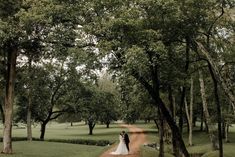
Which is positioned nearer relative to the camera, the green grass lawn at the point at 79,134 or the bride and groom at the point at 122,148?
the bride and groom at the point at 122,148

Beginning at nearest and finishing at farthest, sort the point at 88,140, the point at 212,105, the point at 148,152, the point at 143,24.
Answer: the point at 143,24 → the point at 148,152 → the point at 212,105 → the point at 88,140

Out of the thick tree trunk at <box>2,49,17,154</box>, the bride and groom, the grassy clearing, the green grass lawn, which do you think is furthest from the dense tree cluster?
the green grass lawn

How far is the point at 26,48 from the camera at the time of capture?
31500 mm

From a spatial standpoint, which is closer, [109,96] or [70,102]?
[70,102]

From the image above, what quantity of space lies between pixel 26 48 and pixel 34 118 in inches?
1189

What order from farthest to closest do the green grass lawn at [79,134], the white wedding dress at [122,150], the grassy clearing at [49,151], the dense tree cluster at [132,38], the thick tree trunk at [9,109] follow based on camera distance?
the green grass lawn at [79,134] → the white wedding dress at [122,150] → the grassy clearing at [49,151] → the thick tree trunk at [9,109] → the dense tree cluster at [132,38]

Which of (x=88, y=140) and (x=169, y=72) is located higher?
(x=169, y=72)

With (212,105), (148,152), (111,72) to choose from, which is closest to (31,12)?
(111,72)

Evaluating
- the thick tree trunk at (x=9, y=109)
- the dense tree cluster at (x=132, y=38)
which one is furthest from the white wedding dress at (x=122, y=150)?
the thick tree trunk at (x=9, y=109)

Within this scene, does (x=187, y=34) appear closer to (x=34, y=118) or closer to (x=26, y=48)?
(x=26, y=48)

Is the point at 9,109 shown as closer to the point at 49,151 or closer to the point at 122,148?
the point at 49,151

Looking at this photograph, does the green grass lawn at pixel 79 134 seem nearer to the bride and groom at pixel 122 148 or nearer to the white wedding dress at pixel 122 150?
the bride and groom at pixel 122 148

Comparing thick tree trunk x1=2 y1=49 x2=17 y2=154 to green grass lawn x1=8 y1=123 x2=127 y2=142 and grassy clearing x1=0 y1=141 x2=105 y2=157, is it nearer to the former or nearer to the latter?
grassy clearing x1=0 y1=141 x2=105 y2=157

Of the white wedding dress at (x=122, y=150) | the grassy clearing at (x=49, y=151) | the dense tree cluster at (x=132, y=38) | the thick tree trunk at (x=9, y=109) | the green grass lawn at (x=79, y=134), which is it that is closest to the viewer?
the dense tree cluster at (x=132, y=38)
